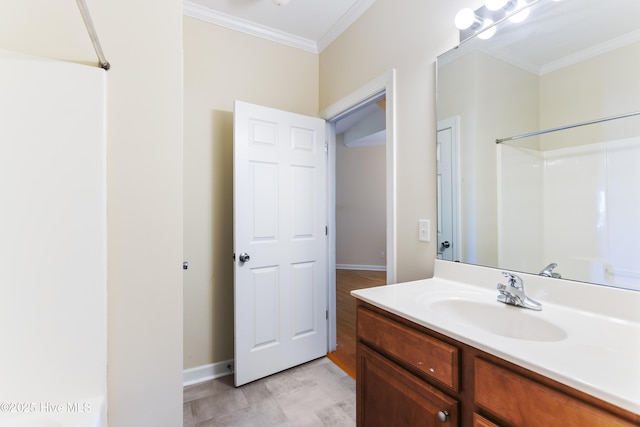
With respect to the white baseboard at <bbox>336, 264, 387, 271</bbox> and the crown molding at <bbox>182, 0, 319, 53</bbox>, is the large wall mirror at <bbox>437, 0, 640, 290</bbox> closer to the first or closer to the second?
the crown molding at <bbox>182, 0, 319, 53</bbox>

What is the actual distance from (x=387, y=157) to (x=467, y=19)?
0.75 m

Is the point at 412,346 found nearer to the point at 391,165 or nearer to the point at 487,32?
the point at 391,165

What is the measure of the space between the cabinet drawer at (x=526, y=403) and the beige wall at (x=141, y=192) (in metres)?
1.06

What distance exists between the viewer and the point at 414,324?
3.10 feet

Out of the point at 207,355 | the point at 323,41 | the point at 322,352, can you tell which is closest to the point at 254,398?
the point at 207,355

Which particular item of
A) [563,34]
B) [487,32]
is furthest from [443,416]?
[487,32]

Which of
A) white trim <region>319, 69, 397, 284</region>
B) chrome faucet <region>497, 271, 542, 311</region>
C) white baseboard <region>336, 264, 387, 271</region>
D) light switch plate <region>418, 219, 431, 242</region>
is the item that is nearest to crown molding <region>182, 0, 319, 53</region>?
white trim <region>319, 69, 397, 284</region>

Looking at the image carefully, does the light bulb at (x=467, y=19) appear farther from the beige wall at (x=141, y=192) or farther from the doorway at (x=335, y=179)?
the beige wall at (x=141, y=192)

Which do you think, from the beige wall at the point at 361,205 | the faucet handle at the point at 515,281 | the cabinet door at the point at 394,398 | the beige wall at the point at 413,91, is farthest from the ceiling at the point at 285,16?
the beige wall at the point at 361,205

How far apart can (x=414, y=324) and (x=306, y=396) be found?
1.27 meters

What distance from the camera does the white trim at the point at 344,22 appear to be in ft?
6.31

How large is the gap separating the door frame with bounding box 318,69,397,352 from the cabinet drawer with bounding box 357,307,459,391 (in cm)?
61

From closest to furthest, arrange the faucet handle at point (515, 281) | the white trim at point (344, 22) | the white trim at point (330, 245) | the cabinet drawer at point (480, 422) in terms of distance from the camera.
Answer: the cabinet drawer at point (480, 422) < the faucet handle at point (515, 281) < the white trim at point (344, 22) < the white trim at point (330, 245)

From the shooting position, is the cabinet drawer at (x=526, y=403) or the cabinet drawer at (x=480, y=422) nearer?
the cabinet drawer at (x=526, y=403)
